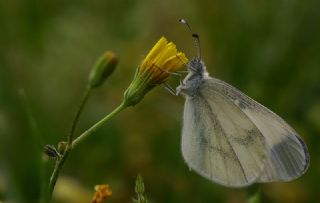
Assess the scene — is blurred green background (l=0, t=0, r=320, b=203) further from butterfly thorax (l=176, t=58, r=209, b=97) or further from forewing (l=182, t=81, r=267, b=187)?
butterfly thorax (l=176, t=58, r=209, b=97)

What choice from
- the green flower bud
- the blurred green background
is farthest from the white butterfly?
the blurred green background

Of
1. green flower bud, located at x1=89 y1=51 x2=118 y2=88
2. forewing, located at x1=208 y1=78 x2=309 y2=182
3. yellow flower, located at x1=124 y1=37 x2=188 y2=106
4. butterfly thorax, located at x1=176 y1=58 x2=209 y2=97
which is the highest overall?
green flower bud, located at x1=89 y1=51 x2=118 y2=88

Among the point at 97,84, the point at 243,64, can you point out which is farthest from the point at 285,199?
the point at 97,84

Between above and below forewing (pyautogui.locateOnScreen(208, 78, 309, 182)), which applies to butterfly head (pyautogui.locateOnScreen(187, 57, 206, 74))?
above

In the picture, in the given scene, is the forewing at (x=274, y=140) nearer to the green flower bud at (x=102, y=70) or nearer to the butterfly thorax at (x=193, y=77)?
the butterfly thorax at (x=193, y=77)

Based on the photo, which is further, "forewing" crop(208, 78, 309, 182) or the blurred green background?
the blurred green background

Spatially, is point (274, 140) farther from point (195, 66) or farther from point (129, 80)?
point (129, 80)

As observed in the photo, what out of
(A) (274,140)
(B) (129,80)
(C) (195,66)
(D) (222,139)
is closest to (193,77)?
(C) (195,66)
